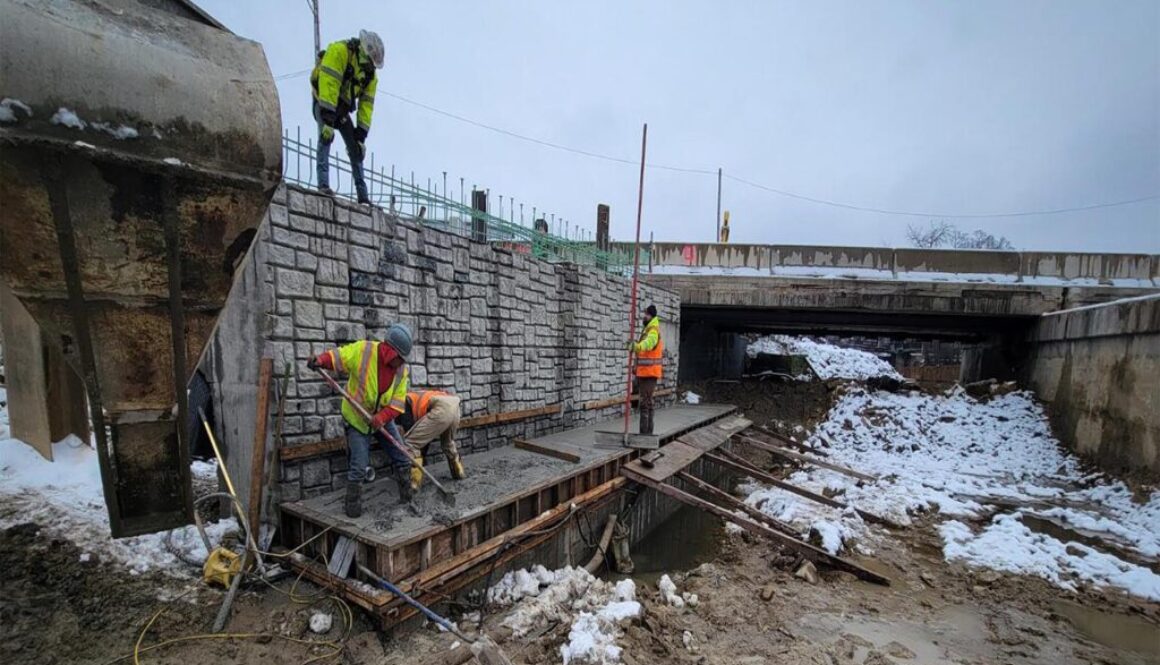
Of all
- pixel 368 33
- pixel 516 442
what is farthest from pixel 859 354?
pixel 368 33

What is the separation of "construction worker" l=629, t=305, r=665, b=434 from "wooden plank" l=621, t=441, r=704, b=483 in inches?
19.9

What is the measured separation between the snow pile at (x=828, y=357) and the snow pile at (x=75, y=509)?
2162 cm

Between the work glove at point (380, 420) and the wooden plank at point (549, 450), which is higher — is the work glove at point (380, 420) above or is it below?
above

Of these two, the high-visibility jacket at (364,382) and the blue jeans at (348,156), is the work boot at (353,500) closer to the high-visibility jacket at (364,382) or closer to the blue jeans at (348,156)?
the high-visibility jacket at (364,382)

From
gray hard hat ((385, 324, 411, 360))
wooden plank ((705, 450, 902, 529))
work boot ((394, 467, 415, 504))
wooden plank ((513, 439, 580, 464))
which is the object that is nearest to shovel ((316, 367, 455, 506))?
work boot ((394, 467, 415, 504))

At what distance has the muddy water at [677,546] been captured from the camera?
6.83 meters

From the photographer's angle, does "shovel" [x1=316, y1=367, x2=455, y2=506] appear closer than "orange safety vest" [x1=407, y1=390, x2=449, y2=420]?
Yes

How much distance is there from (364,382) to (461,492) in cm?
154

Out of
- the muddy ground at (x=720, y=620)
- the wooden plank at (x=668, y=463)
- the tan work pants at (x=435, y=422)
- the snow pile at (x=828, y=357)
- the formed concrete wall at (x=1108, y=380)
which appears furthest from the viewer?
the snow pile at (x=828, y=357)

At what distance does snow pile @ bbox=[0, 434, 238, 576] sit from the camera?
399 centimetres

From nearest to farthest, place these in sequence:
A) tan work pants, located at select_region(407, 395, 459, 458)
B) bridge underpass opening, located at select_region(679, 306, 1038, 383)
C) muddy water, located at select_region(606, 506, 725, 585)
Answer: tan work pants, located at select_region(407, 395, 459, 458) → muddy water, located at select_region(606, 506, 725, 585) → bridge underpass opening, located at select_region(679, 306, 1038, 383)

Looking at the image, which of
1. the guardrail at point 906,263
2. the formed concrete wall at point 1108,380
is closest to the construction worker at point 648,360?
the guardrail at point 906,263

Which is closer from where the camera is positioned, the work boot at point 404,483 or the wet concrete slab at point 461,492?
the wet concrete slab at point 461,492

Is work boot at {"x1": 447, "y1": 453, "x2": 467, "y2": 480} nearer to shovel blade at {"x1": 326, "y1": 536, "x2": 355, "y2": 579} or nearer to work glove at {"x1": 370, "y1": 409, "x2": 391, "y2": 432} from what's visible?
work glove at {"x1": 370, "y1": 409, "x2": 391, "y2": 432}
